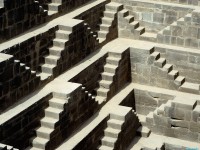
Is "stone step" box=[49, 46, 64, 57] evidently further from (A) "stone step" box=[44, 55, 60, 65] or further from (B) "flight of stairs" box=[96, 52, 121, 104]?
(B) "flight of stairs" box=[96, 52, 121, 104]

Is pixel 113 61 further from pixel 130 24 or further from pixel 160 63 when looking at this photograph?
pixel 130 24

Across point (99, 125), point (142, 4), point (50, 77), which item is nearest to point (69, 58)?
point (50, 77)

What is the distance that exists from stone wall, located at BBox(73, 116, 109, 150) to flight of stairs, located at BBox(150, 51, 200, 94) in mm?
3029

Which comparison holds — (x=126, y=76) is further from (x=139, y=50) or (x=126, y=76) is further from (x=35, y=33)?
(x=35, y=33)

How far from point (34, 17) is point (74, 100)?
3015mm

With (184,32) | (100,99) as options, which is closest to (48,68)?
(100,99)

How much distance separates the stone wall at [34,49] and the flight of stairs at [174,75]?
3472 mm

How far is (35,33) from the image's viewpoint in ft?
51.6

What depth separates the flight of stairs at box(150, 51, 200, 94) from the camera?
17.6m

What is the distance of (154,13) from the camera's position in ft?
64.3

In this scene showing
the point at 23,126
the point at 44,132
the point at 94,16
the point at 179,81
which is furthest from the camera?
the point at 94,16

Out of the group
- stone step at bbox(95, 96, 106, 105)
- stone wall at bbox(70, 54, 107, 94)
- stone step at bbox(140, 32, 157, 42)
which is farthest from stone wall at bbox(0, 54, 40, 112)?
stone step at bbox(140, 32, 157, 42)

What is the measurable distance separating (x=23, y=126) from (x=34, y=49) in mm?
2693

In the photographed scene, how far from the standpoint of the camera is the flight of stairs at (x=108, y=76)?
17006 millimetres
